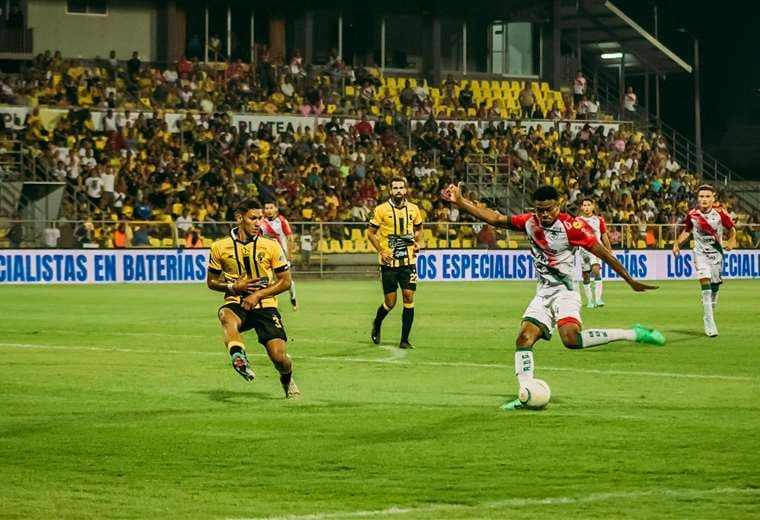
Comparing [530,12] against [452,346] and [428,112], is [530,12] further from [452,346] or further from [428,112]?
[452,346]

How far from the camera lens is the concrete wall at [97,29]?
2124 inches

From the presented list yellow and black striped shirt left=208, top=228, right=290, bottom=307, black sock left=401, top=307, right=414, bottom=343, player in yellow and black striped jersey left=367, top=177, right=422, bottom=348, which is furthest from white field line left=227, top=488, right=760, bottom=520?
player in yellow and black striped jersey left=367, top=177, right=422, bottom=348

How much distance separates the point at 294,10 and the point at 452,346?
132 feet

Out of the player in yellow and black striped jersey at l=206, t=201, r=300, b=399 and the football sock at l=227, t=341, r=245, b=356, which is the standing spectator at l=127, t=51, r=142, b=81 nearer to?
the player in yellow and black striped jersey at l=206, t=201, r=300, b=399

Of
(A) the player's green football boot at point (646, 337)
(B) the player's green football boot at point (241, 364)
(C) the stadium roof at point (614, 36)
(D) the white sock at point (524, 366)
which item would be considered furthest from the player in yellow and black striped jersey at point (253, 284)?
(C) the stadium roof at point (614, 36)

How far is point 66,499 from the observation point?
9.16 meters

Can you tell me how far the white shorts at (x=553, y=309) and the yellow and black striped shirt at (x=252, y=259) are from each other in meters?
2.52

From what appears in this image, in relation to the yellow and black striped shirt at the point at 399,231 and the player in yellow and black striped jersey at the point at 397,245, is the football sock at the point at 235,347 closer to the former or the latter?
the player in yellow and black striped jersey at the point at 397,245

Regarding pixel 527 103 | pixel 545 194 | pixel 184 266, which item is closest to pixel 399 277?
pixel 545 194

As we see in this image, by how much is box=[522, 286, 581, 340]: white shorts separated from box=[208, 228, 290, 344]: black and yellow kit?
8.20 ft

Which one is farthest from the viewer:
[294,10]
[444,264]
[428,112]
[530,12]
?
[530,12]

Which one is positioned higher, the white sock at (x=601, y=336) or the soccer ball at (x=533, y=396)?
the white sock at (x=601, y=336)

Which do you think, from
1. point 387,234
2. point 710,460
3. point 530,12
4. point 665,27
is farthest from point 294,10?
point 710,460

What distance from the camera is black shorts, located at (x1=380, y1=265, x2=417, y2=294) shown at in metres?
20.9
